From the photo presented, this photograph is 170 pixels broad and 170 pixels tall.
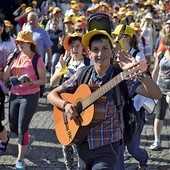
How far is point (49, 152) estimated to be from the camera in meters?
6.83

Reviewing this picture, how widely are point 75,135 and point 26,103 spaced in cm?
201

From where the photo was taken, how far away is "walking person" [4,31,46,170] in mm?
5969

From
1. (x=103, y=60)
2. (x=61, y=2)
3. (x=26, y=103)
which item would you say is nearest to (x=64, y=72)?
(x=26, y=103)

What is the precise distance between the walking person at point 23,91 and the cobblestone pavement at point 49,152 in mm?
379

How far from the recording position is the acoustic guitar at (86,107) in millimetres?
3613

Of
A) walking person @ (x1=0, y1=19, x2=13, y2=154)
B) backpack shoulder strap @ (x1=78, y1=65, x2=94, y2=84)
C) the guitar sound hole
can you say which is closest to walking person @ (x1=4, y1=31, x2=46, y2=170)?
walking person @ (x1=0, y1=19, x2=13, y2=154)

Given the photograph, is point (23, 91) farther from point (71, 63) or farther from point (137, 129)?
point (137, 129)

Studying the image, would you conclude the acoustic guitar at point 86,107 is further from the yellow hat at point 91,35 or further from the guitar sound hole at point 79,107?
the yellow hat at point 91,35

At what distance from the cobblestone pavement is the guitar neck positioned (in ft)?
7.89

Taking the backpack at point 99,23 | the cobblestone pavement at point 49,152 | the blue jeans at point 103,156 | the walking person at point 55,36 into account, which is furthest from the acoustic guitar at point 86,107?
the walking person at point 55,36

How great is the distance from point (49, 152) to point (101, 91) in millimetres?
3294

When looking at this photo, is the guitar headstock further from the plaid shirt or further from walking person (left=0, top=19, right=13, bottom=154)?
walking person (left=0, top=19, right=13, bottom=154)

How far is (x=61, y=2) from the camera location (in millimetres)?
20625

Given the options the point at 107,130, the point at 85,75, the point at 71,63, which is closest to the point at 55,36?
the point at 71,63
